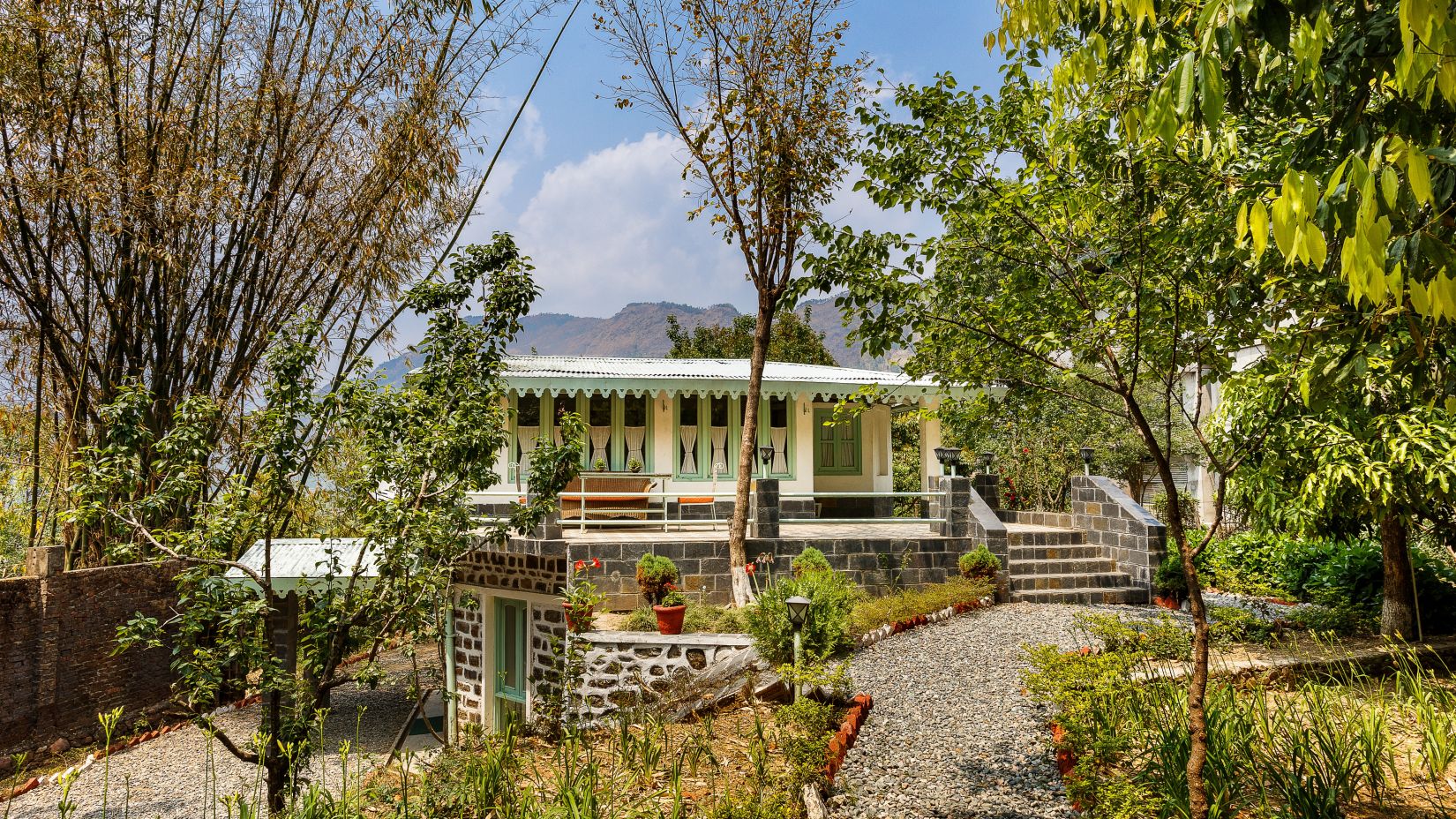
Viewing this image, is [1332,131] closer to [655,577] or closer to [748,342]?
[655,577]

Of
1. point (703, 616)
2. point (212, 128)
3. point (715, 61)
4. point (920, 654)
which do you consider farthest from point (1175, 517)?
point (212, 128)

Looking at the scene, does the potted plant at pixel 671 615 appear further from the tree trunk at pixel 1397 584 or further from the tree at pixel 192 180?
the tree trunk at pixel 1397 584

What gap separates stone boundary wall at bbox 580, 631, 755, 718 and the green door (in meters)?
2.73

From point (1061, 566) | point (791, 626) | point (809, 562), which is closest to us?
point (791, 626)

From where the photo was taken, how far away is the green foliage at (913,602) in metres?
8.90

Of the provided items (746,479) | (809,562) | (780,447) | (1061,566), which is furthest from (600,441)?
(1061,566)

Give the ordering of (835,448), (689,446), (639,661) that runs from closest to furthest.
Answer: (639,661), (689,446), (835,448)

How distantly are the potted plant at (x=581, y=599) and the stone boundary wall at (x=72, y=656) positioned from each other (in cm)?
405

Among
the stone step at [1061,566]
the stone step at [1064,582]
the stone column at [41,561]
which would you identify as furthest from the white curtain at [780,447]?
the stone column at [41,561]

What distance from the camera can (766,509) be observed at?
10172 millimetres

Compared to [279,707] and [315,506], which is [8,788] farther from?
[279,707]

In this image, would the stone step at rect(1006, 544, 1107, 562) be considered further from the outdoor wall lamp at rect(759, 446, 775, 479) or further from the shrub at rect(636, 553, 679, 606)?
the shrub at rect(636, 553, 679, 606)

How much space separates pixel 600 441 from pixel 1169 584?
8.96 meters

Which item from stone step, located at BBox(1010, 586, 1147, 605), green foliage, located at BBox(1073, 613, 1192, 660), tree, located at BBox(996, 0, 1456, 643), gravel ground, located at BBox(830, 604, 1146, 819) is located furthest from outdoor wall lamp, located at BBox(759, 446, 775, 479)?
tree, located at BBox(996, 0, 1456, 643)
